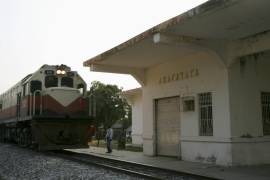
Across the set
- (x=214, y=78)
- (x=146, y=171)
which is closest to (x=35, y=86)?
(x=146, y=171)

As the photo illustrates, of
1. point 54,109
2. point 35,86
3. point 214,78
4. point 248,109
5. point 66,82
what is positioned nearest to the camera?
point 248,109

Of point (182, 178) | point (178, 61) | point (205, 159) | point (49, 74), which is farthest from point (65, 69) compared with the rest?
point (182, 178)

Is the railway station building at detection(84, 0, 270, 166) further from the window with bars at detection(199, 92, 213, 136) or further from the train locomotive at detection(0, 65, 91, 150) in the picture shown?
the train locomotive at detection(0, 65, 91, 150)

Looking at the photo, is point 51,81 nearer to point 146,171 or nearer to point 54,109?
point 54,109

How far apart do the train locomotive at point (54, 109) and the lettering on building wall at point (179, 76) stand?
4.13 meters

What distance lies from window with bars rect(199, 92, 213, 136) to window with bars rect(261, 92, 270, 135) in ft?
6.03

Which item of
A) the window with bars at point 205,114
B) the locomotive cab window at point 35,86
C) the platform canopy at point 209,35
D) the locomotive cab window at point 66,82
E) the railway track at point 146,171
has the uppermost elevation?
the platform canopy at point 209,35

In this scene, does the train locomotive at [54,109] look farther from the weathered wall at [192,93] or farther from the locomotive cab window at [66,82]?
the weathered wall at [192,93]

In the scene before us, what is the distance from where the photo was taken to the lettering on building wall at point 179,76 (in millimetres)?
14161

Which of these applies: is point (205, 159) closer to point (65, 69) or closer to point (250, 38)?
point (250, 38)

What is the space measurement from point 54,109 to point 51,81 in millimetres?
1542

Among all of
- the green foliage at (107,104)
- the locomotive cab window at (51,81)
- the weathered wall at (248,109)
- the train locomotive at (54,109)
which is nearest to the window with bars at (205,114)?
the weathered wall at (248,109)

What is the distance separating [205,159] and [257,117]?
2.27 metres

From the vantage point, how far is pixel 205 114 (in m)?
13.6
